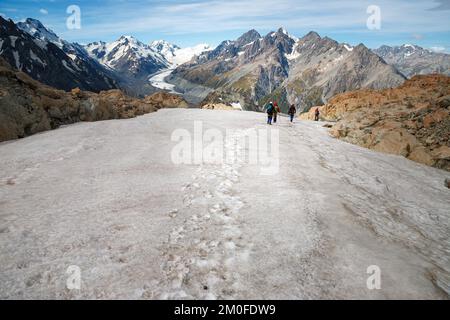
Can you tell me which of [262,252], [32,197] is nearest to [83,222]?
[32,197]

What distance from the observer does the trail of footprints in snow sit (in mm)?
6816

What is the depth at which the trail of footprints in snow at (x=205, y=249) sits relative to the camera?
6816mm

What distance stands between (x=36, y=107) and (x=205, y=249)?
24.9 meters

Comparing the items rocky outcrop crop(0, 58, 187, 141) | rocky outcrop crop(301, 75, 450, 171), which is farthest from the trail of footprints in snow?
rocky outcrop crop(301, 75, 450, 171)

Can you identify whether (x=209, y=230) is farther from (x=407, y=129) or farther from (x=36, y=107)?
(x=407, y=129)

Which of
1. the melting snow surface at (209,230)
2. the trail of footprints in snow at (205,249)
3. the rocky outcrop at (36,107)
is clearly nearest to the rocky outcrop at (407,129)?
the melting snow surface at (209,230)

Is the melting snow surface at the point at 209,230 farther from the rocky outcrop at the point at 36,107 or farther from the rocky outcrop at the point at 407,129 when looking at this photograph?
the rocky outcrop at the point at 407,129

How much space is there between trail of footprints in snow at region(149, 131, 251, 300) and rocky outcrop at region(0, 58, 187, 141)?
1867 cm

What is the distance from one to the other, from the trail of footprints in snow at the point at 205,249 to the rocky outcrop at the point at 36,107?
18.7m

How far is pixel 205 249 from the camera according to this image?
27.3ft

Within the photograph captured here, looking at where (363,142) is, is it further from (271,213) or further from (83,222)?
(83,222)

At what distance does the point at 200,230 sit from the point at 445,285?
6662 millimetres

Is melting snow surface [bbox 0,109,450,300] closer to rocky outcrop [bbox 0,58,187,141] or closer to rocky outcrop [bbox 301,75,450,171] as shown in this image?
rocky outcrop [bbox 0,58,187,141]

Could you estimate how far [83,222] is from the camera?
968 cm
